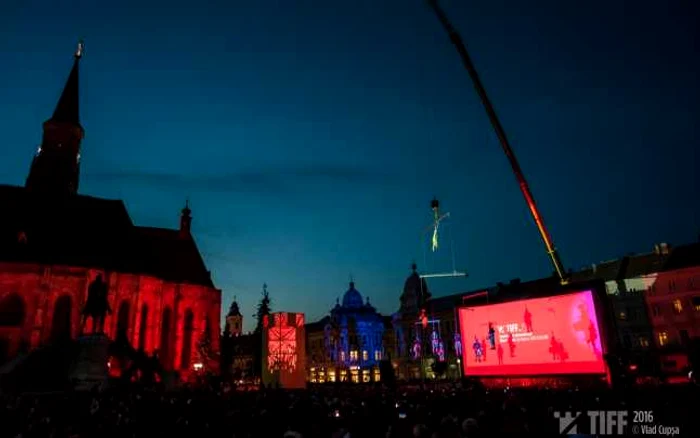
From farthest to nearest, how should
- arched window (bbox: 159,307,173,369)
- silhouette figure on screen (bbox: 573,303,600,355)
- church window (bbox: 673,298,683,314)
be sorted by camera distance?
arched window (bbox: 159,307,173,369) < church window (bbox: 673,298,683,314) < silhouette figure on screen (bbox: 573,303,600,355)

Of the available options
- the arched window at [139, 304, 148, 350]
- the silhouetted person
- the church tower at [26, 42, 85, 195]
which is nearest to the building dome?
the arched window at [139, 304, 148, 350]

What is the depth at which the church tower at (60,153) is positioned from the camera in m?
49.2

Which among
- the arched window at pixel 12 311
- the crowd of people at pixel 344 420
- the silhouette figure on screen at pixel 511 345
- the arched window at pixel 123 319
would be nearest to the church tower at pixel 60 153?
the arched window at pixel 12 311

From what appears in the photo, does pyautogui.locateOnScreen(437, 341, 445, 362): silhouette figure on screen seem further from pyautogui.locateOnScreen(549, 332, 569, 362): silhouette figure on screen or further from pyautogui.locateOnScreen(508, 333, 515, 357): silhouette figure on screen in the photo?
pyautogui.locateOnScreen(549, 332, 569, 362): silhouette figure on screen

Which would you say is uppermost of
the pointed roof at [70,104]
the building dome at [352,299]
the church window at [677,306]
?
the pointed roof at [70,104]

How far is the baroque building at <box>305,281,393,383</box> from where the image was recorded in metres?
82.7

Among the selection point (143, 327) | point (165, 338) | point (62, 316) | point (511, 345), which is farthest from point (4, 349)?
point (511, 345)

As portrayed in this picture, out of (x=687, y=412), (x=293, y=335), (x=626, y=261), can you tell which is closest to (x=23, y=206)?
(x=293, y=335)

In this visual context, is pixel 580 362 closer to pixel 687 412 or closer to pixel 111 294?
pixel 687 412

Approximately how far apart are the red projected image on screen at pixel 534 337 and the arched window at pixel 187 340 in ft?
105

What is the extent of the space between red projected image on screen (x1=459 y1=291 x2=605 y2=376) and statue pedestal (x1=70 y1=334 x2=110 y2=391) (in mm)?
22999

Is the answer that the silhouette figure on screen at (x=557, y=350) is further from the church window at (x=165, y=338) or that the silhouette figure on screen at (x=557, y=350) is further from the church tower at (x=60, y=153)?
the church tower at (x=60, y=153)

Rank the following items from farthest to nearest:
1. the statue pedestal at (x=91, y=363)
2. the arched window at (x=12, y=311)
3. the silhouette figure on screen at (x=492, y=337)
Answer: the arched window at (x=12, y=311), the silhouette figure on screen at (x=492, y=337), the statue pedestal at (x=91, y=363)

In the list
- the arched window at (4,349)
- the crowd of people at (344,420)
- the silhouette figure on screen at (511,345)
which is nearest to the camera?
the crowd of people at (344,420)
